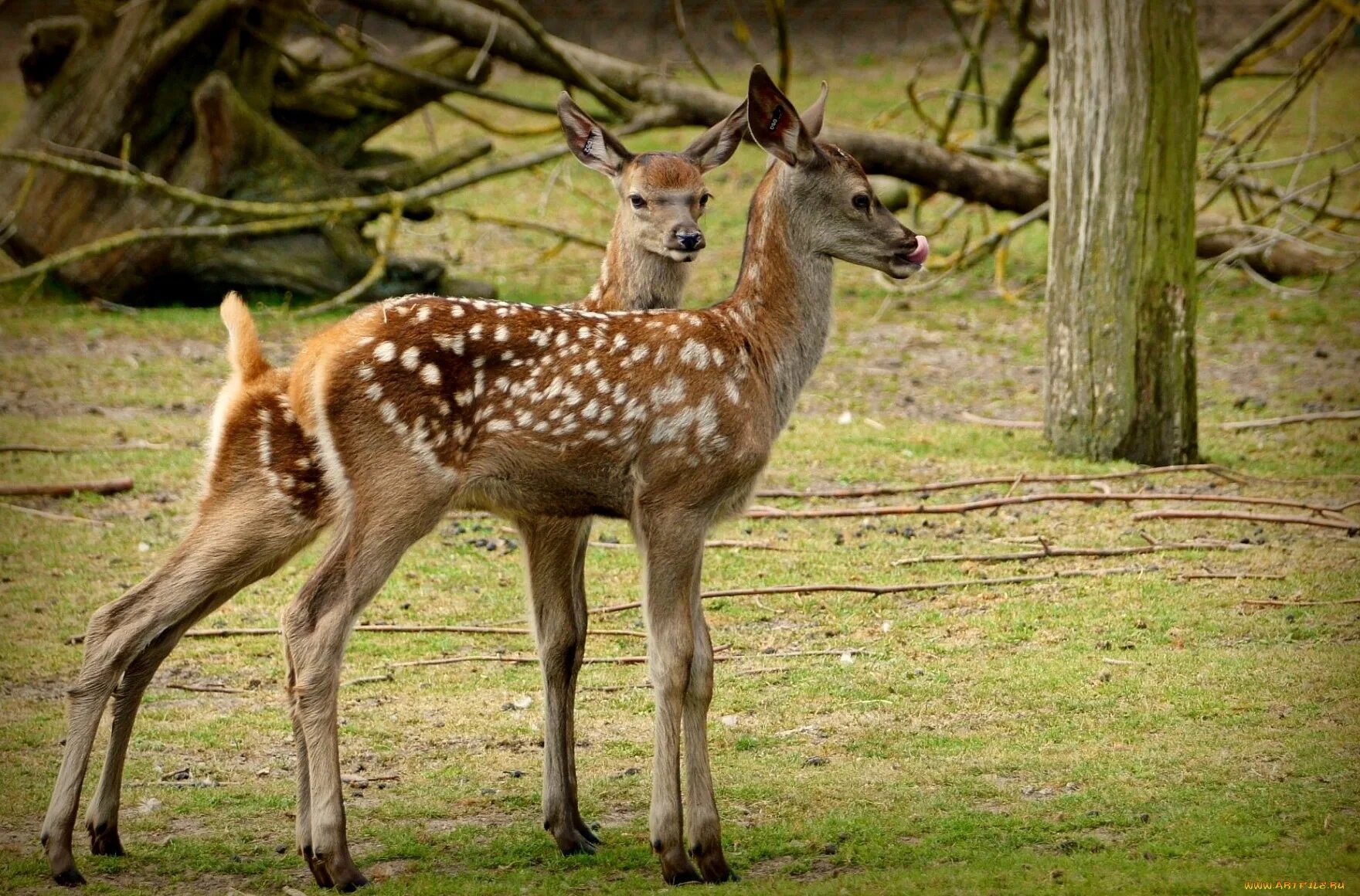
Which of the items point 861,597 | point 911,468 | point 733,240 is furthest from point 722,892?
point 733,240

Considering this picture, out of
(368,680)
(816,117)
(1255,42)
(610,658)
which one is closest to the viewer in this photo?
(816,117)

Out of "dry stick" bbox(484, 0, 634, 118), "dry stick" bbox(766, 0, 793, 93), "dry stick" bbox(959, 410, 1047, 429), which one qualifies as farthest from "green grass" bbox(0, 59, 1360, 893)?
"dry stick" bbox(484, 0, 634, 118)

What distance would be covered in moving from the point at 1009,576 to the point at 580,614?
3081 mm

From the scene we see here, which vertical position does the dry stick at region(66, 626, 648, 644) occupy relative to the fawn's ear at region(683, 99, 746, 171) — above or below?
below

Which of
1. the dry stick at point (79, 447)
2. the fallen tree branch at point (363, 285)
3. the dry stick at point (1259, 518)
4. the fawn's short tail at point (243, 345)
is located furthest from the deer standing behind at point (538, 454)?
the fallen tree branch at point (363, 285)

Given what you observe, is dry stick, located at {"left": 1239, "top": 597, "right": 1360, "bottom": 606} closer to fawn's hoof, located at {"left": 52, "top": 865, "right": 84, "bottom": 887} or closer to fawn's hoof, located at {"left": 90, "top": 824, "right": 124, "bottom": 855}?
fawn's hoof, located at {"left": 90, "top": 824, "right": 124, "bottom": 855}

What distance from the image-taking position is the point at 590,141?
8211mm

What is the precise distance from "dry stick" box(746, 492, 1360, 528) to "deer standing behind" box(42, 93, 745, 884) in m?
3.35

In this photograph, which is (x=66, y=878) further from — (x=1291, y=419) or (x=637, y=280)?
(x=1291, y=419)

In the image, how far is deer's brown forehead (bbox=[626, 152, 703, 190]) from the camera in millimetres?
7867

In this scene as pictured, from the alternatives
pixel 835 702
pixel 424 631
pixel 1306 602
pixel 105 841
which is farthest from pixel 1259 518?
pixel 105 841

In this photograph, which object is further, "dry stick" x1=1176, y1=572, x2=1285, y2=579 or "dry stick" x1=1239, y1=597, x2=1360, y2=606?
"dry stick" x1=1176, y1=572, x2=1285, y2=579

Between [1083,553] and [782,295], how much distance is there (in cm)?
318

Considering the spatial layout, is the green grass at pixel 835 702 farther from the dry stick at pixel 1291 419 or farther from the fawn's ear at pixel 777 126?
the fawn's ear at pixel 777 126
